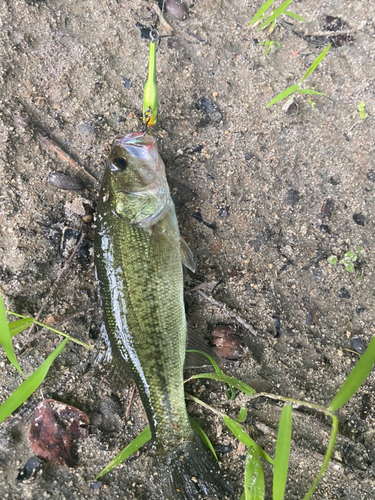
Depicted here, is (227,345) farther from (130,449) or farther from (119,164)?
(119,164)

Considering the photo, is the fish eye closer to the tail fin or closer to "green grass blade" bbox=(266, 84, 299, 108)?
"green grass blade" bbox=(266, 84, 299, 108)

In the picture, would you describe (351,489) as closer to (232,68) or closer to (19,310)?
(19,310)

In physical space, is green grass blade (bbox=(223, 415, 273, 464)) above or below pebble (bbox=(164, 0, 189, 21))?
below

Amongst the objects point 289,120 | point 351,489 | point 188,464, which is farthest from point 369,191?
point 188,464

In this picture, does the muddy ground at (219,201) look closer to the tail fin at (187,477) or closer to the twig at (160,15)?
the twig at (160,15)

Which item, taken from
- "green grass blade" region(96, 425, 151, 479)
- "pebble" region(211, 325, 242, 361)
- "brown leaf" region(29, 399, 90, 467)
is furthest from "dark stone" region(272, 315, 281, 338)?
"brown leaf" region(29, 399, 90, 467)

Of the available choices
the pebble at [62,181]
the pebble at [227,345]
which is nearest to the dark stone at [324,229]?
the pebble at [227,345]
